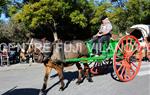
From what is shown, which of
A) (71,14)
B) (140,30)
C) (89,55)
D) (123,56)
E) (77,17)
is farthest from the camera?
(71,14)

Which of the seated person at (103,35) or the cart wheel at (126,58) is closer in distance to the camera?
the cart wheel at (126,58)

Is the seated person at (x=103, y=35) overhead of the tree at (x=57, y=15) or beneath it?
beneath

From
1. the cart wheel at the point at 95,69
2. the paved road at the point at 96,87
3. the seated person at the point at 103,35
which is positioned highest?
the seated person at the point at 103,35

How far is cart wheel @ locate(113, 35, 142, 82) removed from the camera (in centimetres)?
1268

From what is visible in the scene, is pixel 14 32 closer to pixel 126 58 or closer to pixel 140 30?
pixel 140 30

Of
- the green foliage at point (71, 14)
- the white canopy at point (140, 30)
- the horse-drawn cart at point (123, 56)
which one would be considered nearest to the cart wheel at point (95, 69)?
the horse-drawn cart at point (123, 56)

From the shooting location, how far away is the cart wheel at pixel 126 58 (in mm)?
12680

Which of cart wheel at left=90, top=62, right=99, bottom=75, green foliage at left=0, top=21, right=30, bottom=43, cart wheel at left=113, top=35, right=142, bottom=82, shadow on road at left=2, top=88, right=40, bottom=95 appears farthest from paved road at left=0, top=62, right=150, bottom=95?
green foliage at left=0, top=21, right=30, bottom=43

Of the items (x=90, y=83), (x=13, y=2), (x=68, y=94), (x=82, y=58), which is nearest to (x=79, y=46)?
(x=82, y=58)

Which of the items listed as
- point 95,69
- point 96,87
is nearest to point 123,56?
point 96,87

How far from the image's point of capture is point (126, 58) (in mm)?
12961

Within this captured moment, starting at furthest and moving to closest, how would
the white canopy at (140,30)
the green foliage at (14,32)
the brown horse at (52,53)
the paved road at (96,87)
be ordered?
the green foliage at (14,32), the white canopy at (140,30), the brown horse at (52,53), the paved road at (96,87)

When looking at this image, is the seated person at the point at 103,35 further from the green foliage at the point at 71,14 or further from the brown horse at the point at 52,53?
the green foliage at the point at 71,14

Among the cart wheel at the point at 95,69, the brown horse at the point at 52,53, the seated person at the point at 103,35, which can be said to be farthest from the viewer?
the cart wheel at the point at 95,69
